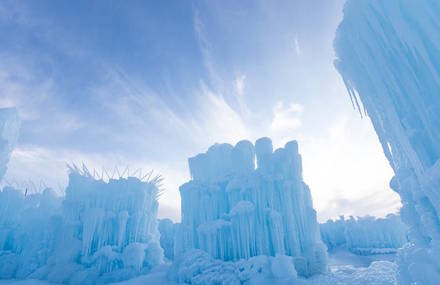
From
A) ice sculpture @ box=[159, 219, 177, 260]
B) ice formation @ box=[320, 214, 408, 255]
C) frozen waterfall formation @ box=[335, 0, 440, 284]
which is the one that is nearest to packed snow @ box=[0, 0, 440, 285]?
frozen waterfall formation @ box=[335, 0, 440, 284]

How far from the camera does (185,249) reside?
882 inches

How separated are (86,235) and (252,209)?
16182 millimetres

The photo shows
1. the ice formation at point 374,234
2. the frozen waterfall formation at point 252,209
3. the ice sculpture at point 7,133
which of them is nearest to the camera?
the frozen waterfall formation at point 252,209

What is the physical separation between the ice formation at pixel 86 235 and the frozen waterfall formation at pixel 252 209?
6015 mm

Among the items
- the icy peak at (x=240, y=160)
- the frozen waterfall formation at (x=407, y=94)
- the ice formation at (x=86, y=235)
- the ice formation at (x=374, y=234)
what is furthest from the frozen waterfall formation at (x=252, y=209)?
the ice formation at (x=374, y=234)

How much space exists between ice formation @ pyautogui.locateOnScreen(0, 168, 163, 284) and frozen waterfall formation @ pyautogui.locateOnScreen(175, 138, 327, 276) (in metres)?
6.01

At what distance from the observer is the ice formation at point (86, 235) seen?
2414 centimetres

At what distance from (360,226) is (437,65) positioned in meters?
46.4

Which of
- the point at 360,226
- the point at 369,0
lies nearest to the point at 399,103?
the point at 369,0

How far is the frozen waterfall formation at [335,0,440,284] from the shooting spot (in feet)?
26.2

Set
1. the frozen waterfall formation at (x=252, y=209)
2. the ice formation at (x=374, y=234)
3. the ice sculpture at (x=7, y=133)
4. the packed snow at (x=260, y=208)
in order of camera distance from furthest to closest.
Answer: the ice formation at (x=374, y=234), the ice sculpture at (x=7, y=133), the frozen waterfall formation at (x=252, y=209), the packed snow at (x=260, y=208)

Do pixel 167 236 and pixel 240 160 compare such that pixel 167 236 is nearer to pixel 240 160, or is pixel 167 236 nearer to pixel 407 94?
pixel 240 160

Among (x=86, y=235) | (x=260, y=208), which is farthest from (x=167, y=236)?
(x=260, y=208)

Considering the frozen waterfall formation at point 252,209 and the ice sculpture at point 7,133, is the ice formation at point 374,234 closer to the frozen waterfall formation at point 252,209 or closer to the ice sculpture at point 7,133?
the frozen waterfall formation at point 252,209
